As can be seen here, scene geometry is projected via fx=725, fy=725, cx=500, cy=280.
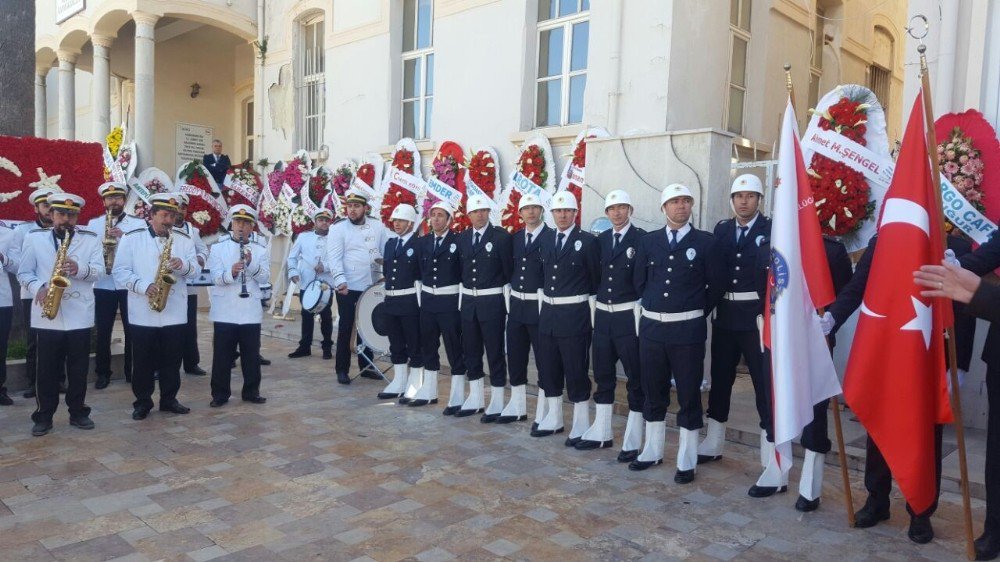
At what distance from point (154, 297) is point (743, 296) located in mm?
5022

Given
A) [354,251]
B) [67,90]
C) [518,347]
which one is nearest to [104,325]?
[354,251]

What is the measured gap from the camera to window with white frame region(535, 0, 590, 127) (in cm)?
997

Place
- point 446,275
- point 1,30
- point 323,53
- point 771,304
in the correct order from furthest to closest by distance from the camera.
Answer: point 323,53 → point 1,30 → point 446,275 → point 771,304

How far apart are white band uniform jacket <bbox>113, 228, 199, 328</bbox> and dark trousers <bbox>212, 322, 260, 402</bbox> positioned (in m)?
0.44

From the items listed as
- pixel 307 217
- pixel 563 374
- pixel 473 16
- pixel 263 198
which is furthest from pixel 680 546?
pixel 263 198

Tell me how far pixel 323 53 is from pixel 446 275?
9.15m

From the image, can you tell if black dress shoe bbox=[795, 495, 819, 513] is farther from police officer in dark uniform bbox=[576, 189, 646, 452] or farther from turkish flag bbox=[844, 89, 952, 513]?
police officer in dark uniform bbox=[576, 189, 646, 452]

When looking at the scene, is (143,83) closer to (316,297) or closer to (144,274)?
(316,297)

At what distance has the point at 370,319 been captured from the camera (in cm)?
810

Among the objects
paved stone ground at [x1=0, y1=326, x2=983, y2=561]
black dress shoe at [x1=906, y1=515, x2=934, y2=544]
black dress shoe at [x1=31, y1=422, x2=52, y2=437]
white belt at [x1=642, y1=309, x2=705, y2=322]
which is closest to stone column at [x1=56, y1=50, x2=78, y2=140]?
paved stone ground at [x1=0, y1=326, x2=983, y2=561]

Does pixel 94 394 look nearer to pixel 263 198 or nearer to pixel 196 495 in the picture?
pixel 196 495

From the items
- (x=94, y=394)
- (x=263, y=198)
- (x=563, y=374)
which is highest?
(x=263, y=198)

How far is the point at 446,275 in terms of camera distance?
6.96m

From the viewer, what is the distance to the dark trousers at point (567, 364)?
19.4ft
